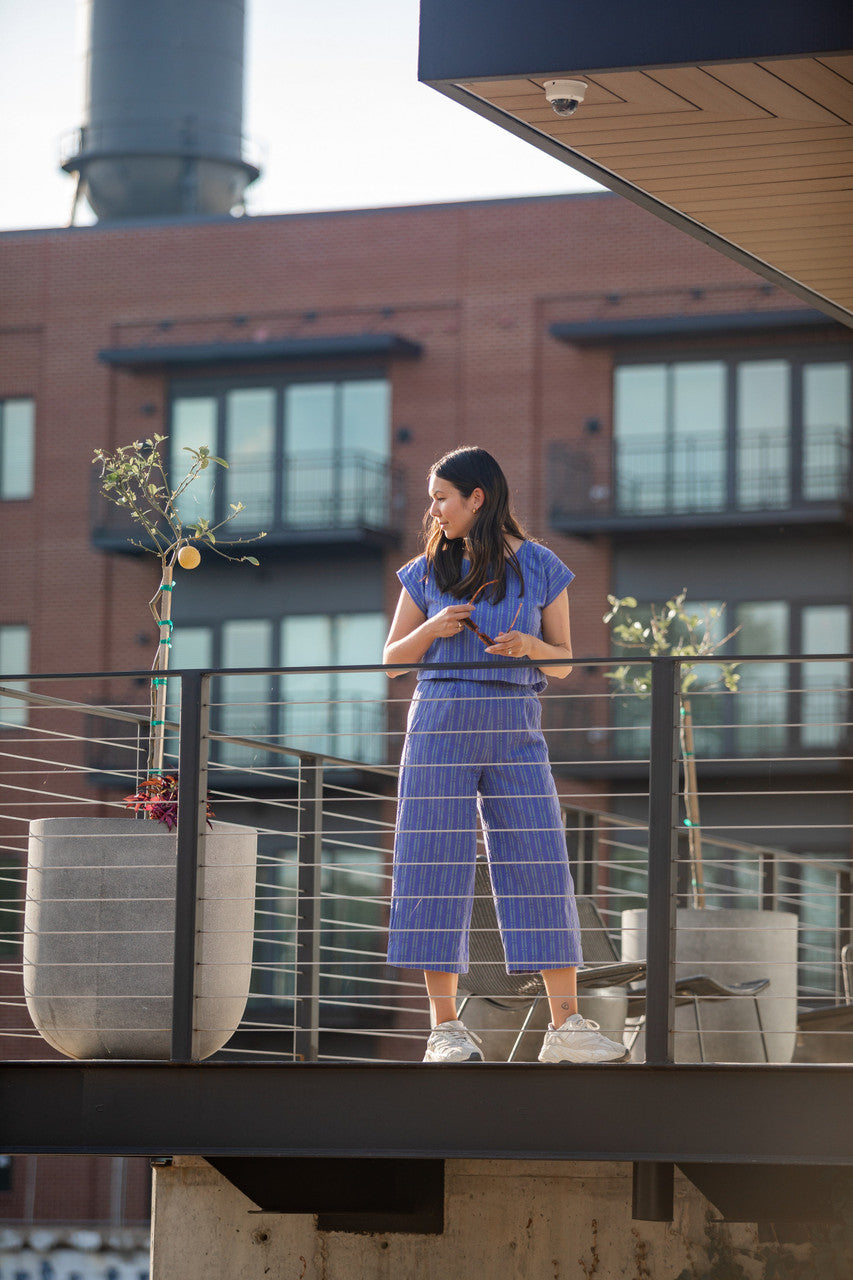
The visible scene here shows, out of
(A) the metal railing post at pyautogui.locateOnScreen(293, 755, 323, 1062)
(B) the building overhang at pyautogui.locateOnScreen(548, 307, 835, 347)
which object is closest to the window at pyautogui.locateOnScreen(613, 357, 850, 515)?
(B) the building overhang at pyautogui.locateOnScreen(548, 307, 835, 347)

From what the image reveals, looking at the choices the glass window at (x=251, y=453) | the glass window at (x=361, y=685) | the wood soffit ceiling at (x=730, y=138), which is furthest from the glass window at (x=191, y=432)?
the wood soffit ceiling at (x=730, y=138)

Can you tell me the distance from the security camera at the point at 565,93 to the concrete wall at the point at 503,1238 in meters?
3.34

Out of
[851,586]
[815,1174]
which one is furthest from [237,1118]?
[851,586]

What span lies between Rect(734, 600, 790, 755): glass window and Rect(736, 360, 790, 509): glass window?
1345mm

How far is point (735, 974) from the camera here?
7684 millimetres

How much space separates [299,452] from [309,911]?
18.8 meters

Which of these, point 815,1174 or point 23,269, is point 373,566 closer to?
point 23,269

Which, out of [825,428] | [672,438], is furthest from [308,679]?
[825,428]

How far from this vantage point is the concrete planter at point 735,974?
7375 millimetres

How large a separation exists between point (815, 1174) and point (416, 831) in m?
1.65

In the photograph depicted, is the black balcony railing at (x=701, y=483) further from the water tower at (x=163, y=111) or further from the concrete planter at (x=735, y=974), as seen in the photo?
the concrete planter at (x=735, y=974)

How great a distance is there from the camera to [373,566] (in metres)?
24.1

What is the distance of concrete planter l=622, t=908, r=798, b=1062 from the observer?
24.2ft

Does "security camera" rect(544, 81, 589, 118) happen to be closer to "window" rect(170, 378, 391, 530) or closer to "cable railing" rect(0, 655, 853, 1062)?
"cable railing" rect(0, 655, 853, 1062)
